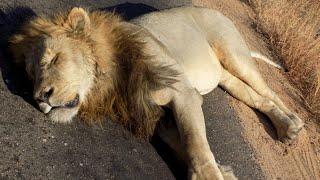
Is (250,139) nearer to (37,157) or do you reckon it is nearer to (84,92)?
(84,92)

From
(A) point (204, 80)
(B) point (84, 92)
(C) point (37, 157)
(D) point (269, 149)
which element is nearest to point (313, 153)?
(D) point (269, 149)

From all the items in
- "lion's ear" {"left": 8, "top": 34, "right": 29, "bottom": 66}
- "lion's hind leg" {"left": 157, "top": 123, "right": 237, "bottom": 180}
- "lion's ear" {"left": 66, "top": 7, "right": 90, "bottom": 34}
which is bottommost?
"lion's hind leg" {"left": 157, "top": 123, "right": 237, "bottom": 180}

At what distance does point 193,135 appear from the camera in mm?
3510

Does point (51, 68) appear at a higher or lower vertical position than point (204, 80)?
higher

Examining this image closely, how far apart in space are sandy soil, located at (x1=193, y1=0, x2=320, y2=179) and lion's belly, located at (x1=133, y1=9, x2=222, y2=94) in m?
0.46

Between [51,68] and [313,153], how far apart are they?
245 centimetres

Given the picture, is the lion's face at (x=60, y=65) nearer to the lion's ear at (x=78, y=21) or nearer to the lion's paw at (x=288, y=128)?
the lion's ear at (x=78, y=21)

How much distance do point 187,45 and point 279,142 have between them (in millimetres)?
1064

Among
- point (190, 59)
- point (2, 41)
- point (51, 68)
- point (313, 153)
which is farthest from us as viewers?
point (313, 153)

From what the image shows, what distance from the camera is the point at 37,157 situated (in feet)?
10.7

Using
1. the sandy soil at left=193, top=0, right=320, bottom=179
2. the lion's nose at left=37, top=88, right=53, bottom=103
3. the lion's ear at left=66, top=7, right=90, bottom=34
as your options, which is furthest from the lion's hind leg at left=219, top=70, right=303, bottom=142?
the lion's nose at left=37, top=88, right=53, bottom=103

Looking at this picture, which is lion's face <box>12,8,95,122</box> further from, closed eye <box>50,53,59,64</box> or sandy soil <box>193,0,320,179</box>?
sandy soil <box>193,0,320,179</box>

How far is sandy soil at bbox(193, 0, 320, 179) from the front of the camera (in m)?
4.34

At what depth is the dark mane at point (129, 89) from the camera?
3664mm
